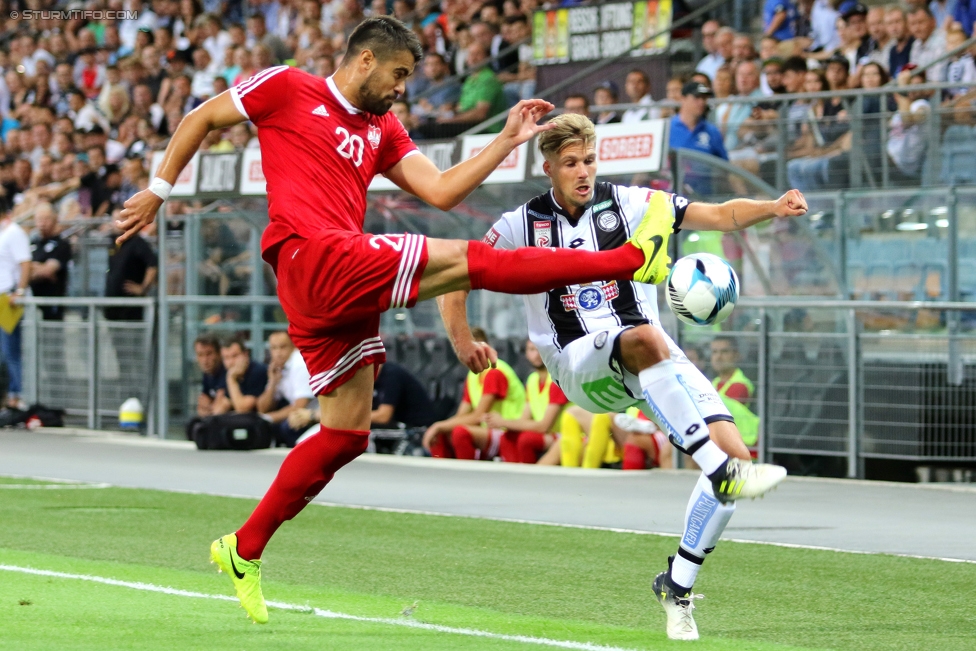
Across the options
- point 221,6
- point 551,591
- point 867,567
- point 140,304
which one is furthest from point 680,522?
point 221,6

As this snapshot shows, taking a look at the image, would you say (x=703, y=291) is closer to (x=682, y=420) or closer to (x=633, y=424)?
(x=682, y=420)

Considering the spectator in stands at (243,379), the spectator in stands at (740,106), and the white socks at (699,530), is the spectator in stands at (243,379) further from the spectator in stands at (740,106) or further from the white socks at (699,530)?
the white socks at (699,530)

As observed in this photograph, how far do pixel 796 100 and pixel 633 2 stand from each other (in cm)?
543

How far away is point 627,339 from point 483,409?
8.63 metres

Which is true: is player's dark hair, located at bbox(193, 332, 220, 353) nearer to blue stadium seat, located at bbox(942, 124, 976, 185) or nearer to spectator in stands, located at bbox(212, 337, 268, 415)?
spectator in stands, located at bbox(212, 337, 268, 415)

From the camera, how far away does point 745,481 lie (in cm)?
596

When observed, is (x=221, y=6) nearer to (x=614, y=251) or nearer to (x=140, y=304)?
(x=140, y=304)

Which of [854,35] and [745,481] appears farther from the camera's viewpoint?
[854,35]

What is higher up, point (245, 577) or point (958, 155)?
point (958, 155)

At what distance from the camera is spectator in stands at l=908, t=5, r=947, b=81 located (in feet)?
51.0

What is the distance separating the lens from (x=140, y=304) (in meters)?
17.9

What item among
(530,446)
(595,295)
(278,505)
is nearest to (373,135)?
(595,295)

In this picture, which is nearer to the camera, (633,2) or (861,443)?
(861,443)

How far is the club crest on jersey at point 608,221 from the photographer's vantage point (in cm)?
688
